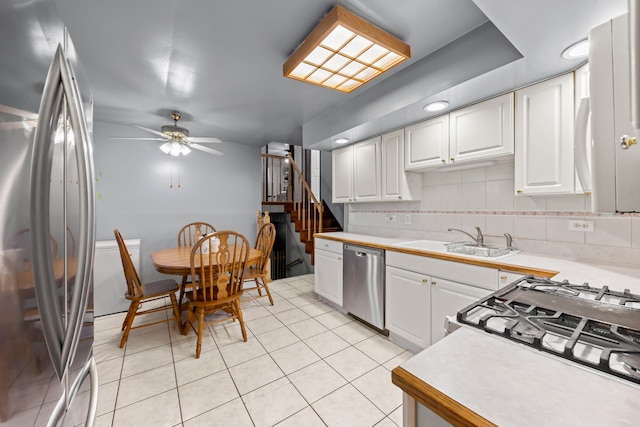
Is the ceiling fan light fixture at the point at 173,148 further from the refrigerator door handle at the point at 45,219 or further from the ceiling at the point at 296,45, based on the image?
the refrigerator door handle at the point at 45,219

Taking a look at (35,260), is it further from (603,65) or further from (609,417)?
(603,65)

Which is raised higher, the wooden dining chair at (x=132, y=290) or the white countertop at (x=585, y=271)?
the white countertop at (x=585, y=271)

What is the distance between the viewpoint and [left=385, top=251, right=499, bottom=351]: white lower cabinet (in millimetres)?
1783

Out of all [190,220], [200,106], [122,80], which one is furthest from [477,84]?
[190,220]

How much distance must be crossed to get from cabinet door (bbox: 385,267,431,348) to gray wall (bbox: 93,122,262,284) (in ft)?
10.0

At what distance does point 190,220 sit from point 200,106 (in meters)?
1.92

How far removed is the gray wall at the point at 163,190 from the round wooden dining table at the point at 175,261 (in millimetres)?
1058

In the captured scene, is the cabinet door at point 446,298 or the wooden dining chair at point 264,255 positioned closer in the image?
the cabinet door at point 446,298

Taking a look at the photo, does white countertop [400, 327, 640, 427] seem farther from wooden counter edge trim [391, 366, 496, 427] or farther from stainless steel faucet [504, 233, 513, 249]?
stainless steel faucet [504, 233, 513, 249]

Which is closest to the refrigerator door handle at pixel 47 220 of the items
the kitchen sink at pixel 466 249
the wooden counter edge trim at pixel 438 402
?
the wooden counter edge trim at pixel 438 402

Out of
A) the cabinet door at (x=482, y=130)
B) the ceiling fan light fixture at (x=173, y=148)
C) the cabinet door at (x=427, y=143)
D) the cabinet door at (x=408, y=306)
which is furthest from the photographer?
the ceiling fan light fixture at (x=173, y=148)

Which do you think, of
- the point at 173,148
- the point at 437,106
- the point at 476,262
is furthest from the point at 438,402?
the point at 173,148

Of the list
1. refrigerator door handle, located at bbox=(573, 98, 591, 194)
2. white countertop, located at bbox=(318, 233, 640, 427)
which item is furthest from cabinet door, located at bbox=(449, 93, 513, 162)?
white countertop, located at bbox=(318, 233, 640, 427)

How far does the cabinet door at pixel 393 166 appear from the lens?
2.71 m
